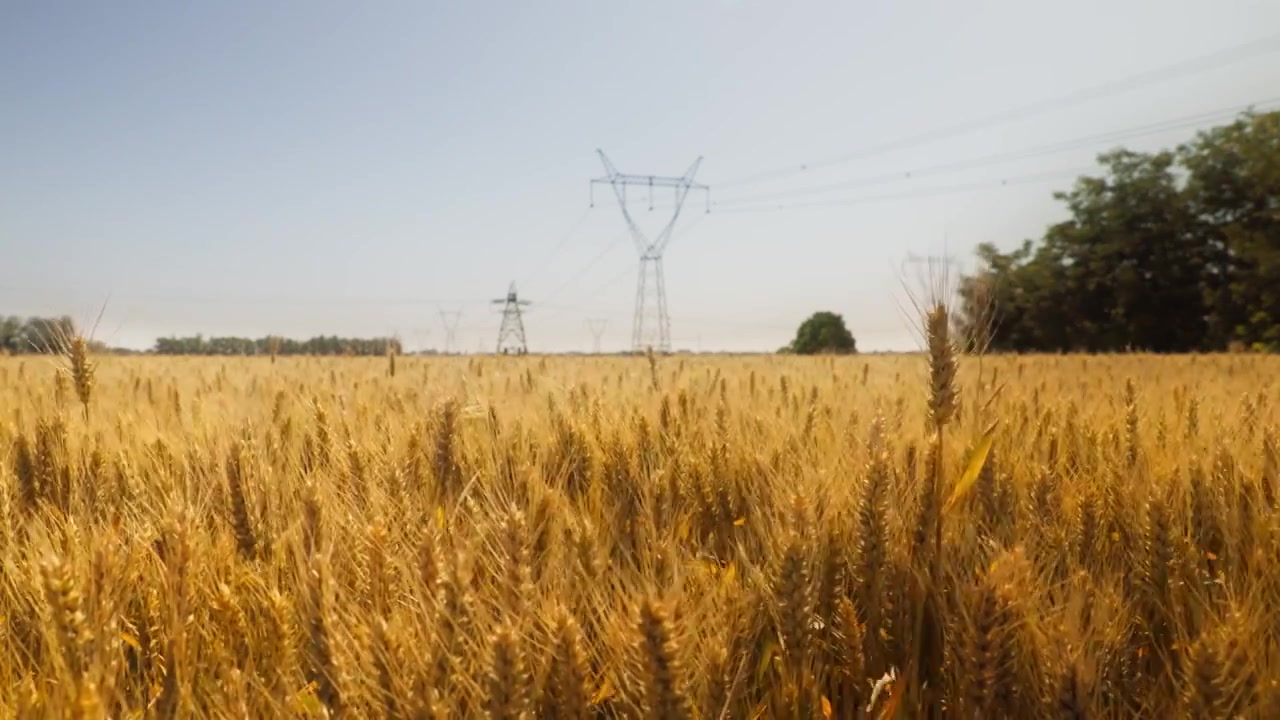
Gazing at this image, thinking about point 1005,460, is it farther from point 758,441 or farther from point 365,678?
point 365,678

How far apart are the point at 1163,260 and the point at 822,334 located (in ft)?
119

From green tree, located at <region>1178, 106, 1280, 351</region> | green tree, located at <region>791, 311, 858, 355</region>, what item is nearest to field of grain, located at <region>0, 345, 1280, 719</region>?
green tree, located at <region>1178, 106, 1280, 351</region>

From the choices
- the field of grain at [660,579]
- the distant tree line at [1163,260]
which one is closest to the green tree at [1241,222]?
the distant tree line at [1163,260]

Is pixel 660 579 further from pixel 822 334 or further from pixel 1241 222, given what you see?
pixel 822 334

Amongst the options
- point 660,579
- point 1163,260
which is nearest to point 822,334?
point 1163,260

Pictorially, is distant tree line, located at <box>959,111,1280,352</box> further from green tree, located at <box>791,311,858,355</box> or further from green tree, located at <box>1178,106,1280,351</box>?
green tree, located at <box>791,311,858,355</box>

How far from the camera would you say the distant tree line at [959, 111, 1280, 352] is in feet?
105

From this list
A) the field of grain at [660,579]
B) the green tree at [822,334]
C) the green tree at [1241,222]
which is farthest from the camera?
→ the green tree at [822,334]

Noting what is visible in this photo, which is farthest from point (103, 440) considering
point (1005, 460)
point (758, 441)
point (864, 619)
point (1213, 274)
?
point (1213, 274)

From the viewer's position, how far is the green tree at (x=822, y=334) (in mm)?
72656

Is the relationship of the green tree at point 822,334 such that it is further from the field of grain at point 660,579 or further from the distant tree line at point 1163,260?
the field of grain at point 660,579

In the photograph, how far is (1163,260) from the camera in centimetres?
3769

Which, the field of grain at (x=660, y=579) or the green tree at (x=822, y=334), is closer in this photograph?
the field of grain at (x=660, y=579)

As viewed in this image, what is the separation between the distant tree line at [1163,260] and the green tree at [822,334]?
94.3ft
